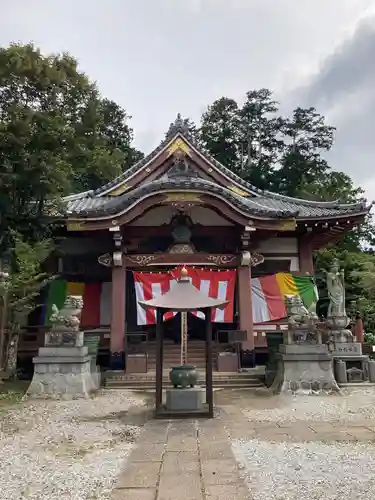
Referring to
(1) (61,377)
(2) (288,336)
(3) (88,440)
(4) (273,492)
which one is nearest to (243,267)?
(2) (288,336)

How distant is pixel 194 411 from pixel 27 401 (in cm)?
387

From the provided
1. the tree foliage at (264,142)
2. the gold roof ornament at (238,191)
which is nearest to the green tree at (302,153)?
the tree foliage at (264,142)

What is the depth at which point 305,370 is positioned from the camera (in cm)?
986

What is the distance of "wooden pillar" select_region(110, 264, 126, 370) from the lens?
39.7ft

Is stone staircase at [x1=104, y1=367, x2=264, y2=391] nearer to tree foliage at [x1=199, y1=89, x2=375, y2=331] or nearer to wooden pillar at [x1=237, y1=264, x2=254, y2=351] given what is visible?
wooden pillar at [x1=237, y1=264, x2=254, y2=351]

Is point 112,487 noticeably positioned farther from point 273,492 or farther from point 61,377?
point 61,377

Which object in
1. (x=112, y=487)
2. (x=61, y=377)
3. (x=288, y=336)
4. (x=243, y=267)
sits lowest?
(x=112, y=487)

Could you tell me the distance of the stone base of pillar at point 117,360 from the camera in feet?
39.7

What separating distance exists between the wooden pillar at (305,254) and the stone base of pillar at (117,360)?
661 centimetres

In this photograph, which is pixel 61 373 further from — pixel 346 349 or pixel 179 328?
pixel 346 349

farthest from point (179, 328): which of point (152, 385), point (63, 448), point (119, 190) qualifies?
point (63, 448)

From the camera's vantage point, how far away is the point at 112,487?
13.6 ft

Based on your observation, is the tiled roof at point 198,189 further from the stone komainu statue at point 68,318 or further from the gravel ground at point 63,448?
the gravel ground at point 63,448

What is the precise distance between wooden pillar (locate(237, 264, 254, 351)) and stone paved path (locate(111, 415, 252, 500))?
595 centimetres
